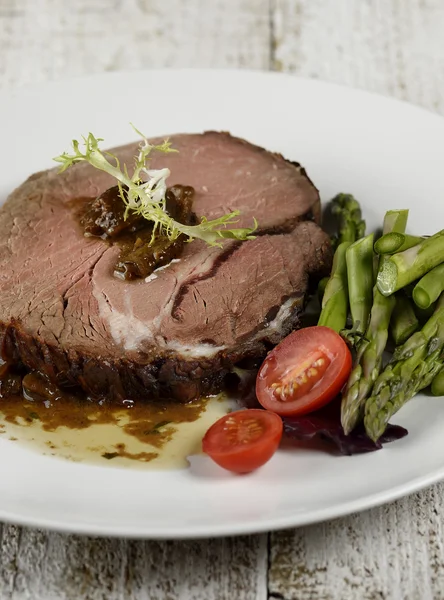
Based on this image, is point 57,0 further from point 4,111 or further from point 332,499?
point 332,499

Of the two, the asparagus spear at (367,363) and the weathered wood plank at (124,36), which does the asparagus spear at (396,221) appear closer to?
the asparagus spear at (367,363)

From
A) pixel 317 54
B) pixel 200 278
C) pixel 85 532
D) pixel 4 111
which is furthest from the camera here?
pixel 317 54

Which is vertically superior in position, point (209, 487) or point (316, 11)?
point (316, 11)

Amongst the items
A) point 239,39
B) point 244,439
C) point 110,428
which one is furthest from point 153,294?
point 239,39

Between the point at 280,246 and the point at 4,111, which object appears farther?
the point at 4,111

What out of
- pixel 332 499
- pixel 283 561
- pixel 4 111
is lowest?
pixel 283 561

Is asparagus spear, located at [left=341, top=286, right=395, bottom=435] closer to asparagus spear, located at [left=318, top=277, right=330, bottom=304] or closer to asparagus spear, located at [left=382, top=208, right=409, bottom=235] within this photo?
asparagus spear, located at [left=318, top=277, right=330, bottom=304]

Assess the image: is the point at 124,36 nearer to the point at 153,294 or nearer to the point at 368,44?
the point at 368,44

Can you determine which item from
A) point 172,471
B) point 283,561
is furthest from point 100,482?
point 283,561
